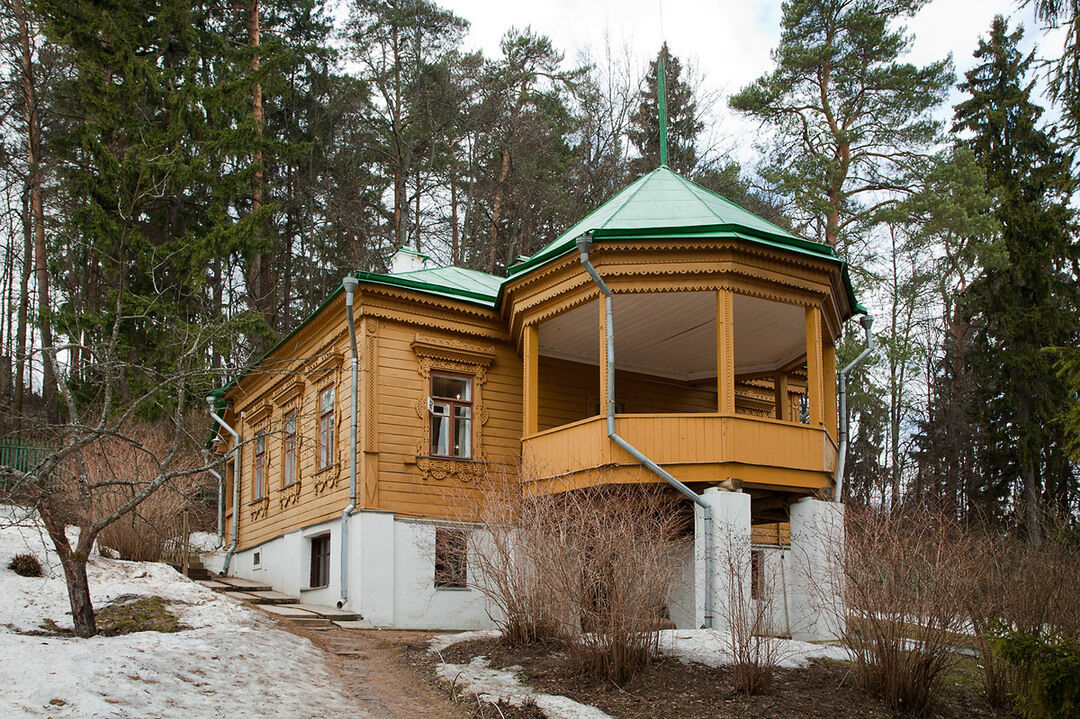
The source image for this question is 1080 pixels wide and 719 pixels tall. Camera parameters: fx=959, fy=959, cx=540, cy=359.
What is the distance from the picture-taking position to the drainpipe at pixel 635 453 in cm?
1232

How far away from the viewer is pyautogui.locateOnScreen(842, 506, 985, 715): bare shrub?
27.2 feet

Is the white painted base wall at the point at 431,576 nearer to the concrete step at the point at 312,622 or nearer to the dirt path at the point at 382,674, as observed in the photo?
the concrete step at the point at 312,622

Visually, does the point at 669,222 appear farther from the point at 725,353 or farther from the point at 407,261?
the point at 407,261

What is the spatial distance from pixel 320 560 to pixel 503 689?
28.5 ft

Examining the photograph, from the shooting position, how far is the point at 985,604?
918cm

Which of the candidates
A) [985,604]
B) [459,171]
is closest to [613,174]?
[459,171]

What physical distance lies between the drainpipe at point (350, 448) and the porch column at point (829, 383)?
7.41 meters

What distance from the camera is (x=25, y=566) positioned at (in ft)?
39.2

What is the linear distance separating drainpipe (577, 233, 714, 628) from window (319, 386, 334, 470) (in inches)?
215

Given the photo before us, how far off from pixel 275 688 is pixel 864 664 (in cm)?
525

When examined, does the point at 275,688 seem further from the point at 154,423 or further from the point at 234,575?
the point at 154,423

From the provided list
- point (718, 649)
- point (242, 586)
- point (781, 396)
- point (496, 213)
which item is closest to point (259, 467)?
point (242, 586)

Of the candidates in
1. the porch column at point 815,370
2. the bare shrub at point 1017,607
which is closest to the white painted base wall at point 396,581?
the porch column at point 815,370

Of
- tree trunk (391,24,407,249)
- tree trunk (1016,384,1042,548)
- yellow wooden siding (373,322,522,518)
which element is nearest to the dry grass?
yellow wooden siding (373,322,522,518)
